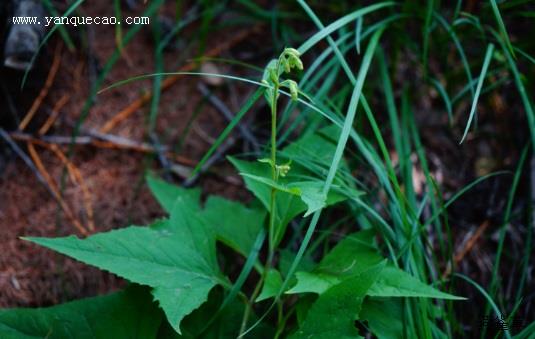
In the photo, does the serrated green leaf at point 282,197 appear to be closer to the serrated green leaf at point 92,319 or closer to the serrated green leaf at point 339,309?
the serrated green leaf at point 339,309

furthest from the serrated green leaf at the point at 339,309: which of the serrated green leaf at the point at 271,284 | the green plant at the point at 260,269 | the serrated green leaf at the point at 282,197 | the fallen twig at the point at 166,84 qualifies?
the fallen twig at the point at 166,84

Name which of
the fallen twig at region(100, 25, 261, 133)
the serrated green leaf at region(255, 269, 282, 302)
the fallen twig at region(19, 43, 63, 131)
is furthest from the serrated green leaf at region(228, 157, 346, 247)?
the fallen twig at region(19, 43, 63, 131)

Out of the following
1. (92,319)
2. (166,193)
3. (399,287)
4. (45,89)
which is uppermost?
(45,89)

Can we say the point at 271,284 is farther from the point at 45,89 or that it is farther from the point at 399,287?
the point at 45,89

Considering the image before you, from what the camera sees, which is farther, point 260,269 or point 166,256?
point 260,269

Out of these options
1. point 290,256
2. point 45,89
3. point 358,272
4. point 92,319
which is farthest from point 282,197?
point 45,89
